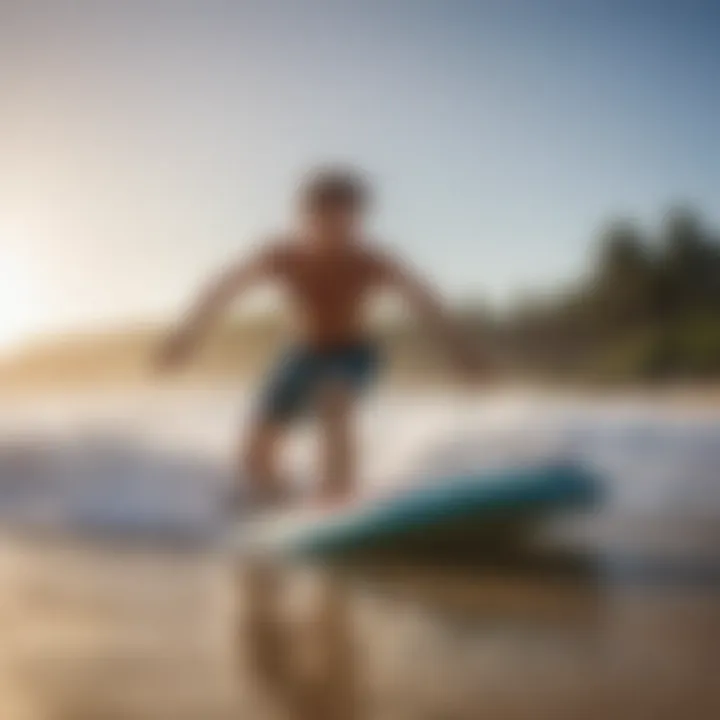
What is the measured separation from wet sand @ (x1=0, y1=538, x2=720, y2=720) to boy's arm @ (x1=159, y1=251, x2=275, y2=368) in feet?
0.71

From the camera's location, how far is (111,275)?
1.23 meters

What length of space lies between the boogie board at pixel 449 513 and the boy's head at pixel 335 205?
0.92 feet

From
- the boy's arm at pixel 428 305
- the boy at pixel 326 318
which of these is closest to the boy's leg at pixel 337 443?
the boy at pixel 326 318

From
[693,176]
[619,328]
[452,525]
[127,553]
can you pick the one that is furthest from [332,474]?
[693,176]

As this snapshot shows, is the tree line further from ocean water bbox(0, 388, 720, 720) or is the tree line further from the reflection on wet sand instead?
the reflection on wet sand

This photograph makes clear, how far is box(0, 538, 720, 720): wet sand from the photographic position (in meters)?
0.98

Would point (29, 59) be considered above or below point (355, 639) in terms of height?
above

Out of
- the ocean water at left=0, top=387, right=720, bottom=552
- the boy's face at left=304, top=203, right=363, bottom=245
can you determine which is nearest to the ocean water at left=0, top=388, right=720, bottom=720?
the ocean water at left=0, top=387, right=720, bottom=552

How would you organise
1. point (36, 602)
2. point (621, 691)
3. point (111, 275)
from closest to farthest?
1. point (621, 691)
2. point (36, 602)
3. point (111, 275)

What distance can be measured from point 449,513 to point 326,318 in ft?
0.80

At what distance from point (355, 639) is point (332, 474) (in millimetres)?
180

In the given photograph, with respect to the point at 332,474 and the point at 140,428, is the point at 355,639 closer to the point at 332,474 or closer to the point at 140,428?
the point at 332,474

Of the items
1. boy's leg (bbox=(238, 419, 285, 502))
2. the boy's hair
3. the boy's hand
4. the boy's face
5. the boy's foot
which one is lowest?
the boy's foot

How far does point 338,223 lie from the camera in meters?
1.18
